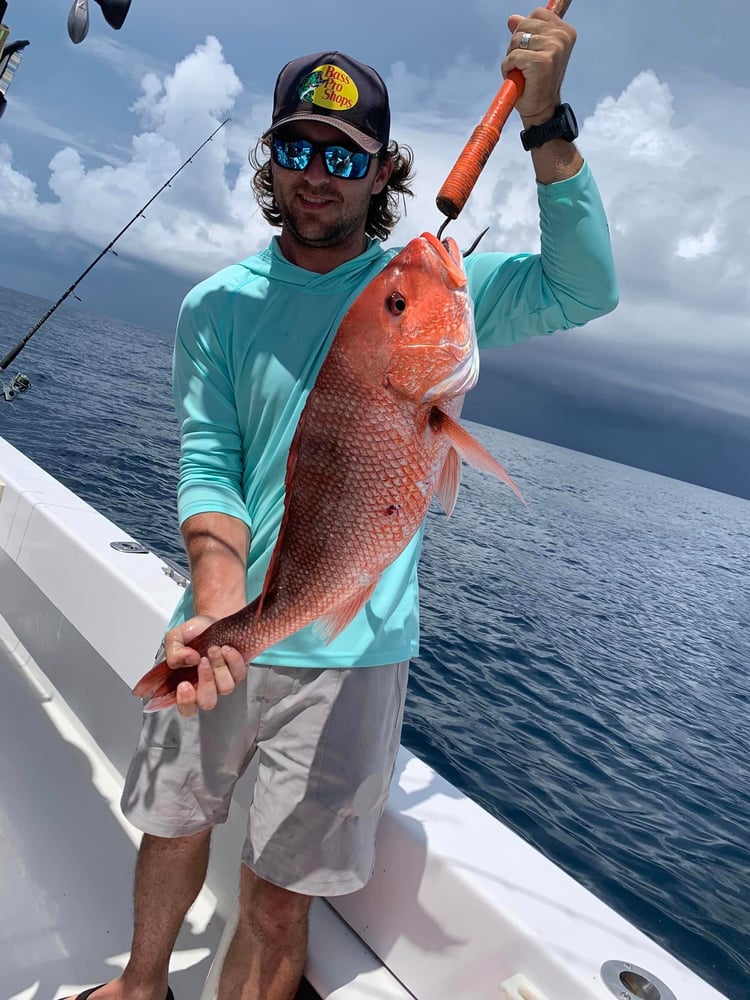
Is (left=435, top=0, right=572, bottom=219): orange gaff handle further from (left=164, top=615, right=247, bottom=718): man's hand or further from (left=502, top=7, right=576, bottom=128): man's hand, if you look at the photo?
(left=164, top=615, right=247, bottom=718): man's hand

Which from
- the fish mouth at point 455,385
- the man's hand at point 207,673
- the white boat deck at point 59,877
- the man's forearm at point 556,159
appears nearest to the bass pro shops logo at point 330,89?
the man's forearm at point 556,159

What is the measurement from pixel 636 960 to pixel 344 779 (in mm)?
931

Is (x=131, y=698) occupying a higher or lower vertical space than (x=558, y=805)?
higher

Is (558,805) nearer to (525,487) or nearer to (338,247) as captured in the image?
(338,247)

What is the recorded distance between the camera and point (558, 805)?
25.7 feet

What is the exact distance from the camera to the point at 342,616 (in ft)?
5.81

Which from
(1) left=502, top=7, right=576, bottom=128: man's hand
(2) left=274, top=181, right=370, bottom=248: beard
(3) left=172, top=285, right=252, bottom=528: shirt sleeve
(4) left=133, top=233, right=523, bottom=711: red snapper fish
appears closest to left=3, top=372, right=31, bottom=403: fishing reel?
(3) left=172, top=285, right=252, bottom=528: shirt sleeve

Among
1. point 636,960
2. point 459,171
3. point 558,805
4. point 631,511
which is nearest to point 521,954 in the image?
point 636,960

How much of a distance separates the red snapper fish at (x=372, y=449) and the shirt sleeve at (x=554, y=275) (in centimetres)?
41

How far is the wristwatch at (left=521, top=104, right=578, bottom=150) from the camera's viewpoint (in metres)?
1.79

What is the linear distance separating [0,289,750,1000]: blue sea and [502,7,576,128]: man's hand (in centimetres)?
649

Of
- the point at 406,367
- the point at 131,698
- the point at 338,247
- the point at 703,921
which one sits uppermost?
the point at 338,247

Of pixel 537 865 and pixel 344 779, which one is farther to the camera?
pixel 537 865

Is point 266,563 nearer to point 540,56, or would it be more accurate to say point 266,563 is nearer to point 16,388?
point 540,56
